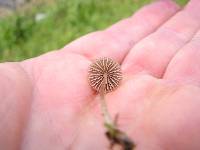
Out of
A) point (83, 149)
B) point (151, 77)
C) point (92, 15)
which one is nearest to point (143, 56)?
point (151, 77)

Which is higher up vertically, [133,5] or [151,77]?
[133,5]

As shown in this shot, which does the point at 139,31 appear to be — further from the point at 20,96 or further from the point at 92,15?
the point at 92,15

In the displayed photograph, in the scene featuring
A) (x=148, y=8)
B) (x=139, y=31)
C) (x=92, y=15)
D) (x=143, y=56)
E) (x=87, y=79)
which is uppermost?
(x=92, y=15)

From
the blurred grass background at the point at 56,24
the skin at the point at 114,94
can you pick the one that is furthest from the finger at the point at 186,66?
the blurred grass background at the point at 56,24

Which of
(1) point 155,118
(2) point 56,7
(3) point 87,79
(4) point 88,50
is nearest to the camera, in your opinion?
(1) point 155,118

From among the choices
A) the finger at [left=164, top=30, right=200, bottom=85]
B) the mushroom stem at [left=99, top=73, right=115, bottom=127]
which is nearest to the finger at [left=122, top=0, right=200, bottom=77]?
the finger at [left=164, top=30, right=200, bottom=85]

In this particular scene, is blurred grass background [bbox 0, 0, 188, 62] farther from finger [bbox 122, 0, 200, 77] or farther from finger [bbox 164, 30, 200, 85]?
finger [bbox 164, 30, 200, 85]
